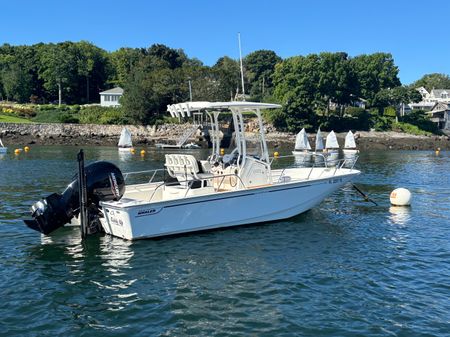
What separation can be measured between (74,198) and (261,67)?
110 m

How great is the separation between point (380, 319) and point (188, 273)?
15.1 ft

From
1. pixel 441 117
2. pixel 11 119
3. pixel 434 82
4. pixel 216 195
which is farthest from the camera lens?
pixel 434 82

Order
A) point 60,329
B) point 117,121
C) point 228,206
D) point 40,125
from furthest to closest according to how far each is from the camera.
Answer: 1. point 117,121
2. point 40,125
3. point 228,206
4. point 60,329

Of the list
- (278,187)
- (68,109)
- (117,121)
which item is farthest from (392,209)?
(68,109)

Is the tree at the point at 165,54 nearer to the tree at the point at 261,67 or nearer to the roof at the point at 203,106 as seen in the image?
the tree at the point at 261,67

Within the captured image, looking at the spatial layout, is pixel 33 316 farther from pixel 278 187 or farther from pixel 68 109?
pixel 68 109

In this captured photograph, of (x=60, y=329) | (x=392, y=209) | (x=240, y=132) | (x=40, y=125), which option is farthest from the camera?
(x=40, y=125)

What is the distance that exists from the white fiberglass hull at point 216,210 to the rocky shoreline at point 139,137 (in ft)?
183

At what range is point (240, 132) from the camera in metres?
16.2

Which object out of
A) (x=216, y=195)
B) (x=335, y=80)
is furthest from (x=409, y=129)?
(x=216, y=195)

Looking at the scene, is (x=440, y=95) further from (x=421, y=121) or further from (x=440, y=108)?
(x=421, y=121)

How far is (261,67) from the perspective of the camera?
119312mm

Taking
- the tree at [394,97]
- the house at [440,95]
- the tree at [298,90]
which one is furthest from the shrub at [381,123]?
the house at [440,95]

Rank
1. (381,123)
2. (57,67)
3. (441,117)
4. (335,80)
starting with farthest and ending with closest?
(441,117) < (57,67) < (335,80) < (381,123)
